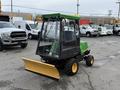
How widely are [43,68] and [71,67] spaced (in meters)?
1.13

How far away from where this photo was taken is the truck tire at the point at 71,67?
7871mm

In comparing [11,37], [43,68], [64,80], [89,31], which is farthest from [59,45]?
[89,31]

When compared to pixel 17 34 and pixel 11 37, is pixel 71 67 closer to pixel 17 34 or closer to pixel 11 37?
pixel 11 37

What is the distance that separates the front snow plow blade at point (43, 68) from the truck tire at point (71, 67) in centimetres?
94

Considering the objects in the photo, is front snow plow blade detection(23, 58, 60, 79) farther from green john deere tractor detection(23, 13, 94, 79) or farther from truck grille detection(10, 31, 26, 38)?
truck grille detection(10, 31, 26, 38)

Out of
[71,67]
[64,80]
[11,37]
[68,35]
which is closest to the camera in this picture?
[64,80]

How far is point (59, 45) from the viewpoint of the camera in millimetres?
7746

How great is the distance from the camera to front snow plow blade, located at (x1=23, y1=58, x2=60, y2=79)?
6987 millimetres

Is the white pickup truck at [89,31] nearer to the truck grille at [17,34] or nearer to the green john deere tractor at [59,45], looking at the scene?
the truck grille at [17,34]

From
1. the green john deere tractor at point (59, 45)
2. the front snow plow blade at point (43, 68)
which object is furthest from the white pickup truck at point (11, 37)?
the front snow plow blade at point (43, 68)

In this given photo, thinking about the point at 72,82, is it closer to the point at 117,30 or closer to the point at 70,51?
the point at 70,51

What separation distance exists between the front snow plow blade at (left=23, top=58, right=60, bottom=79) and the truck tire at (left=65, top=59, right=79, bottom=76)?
3.09 ft

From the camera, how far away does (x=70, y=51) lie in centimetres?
823

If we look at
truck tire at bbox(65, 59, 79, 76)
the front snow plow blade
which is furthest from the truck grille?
truck tire at bbox(65, 59, 79, 76)
